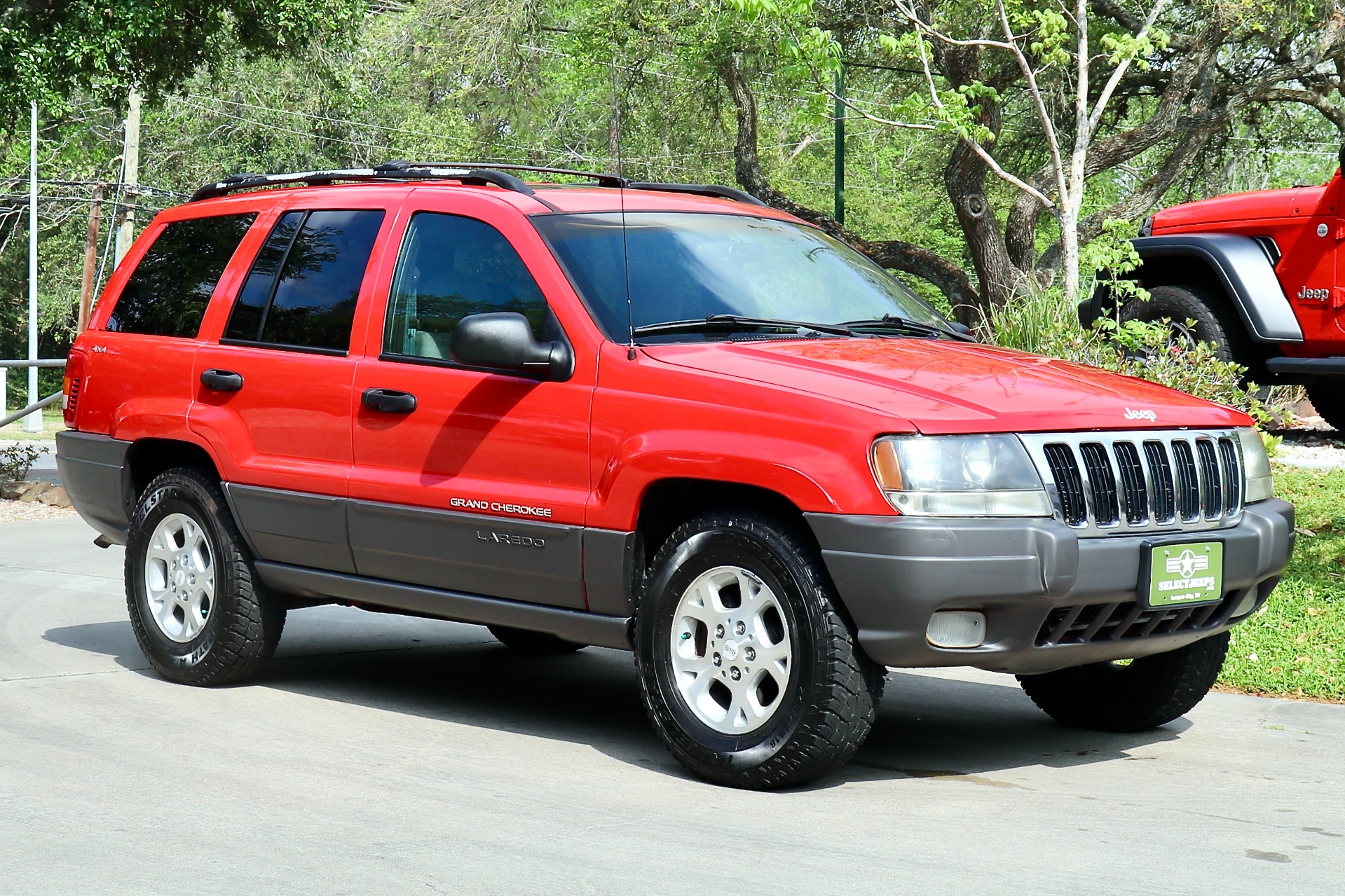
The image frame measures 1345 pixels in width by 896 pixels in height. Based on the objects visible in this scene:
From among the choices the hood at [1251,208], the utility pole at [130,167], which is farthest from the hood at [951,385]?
the utility pole at [130,167]

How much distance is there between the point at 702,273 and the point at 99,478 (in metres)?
3.12

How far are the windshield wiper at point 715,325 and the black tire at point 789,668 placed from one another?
0.72 meters

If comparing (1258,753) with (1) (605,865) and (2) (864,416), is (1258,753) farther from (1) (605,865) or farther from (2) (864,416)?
(1) (605,865)

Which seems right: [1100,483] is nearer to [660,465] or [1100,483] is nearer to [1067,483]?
[1067,483]

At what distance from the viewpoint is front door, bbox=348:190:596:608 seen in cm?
569

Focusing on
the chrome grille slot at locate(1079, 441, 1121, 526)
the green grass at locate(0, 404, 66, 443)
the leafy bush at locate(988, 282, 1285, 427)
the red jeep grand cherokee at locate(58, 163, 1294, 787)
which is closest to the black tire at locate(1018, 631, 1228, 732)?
the red jeep grand cherokee at locate(58, 163, 1294, 787)

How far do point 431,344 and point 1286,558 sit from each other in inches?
123

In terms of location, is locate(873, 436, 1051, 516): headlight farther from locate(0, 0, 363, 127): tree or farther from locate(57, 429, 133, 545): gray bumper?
locate(0, 0, 363, 127): tree

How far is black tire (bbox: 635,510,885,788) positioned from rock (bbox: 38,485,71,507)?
10.8 m

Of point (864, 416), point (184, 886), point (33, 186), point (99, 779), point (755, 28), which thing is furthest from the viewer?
point (33, 186)

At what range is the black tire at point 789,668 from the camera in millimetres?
5016

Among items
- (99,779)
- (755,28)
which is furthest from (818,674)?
(755,28)

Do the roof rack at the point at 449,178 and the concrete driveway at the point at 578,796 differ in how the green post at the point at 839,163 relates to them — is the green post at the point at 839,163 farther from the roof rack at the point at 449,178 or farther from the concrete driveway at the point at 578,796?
the concrete driveway at the point at 578,796

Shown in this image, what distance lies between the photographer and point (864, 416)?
4926 mm
